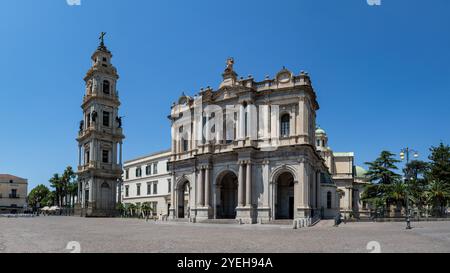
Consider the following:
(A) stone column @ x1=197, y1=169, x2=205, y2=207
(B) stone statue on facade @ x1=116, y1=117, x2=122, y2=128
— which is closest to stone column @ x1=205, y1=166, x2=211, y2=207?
(A) stone column @ x1=197, y1=169, x2=205, y2=207

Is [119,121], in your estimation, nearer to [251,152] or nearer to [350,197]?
[251,152]

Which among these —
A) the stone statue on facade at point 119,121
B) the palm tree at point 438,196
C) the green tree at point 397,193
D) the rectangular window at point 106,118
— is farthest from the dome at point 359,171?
the rectangular window at point 106,118

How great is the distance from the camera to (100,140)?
69.4m

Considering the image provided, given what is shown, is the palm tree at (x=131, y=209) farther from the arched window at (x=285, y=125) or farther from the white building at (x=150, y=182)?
the arched window at (x=285, y=125)

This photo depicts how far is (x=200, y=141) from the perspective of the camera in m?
46.6

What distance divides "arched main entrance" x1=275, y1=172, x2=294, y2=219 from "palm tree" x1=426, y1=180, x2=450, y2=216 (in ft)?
83.4

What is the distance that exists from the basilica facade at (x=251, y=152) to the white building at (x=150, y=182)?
22.6 meters

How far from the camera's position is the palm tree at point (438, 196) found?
57181mm

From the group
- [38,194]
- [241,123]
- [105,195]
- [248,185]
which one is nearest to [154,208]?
[105,195]

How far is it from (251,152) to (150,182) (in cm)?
4041

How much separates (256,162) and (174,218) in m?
13.9
